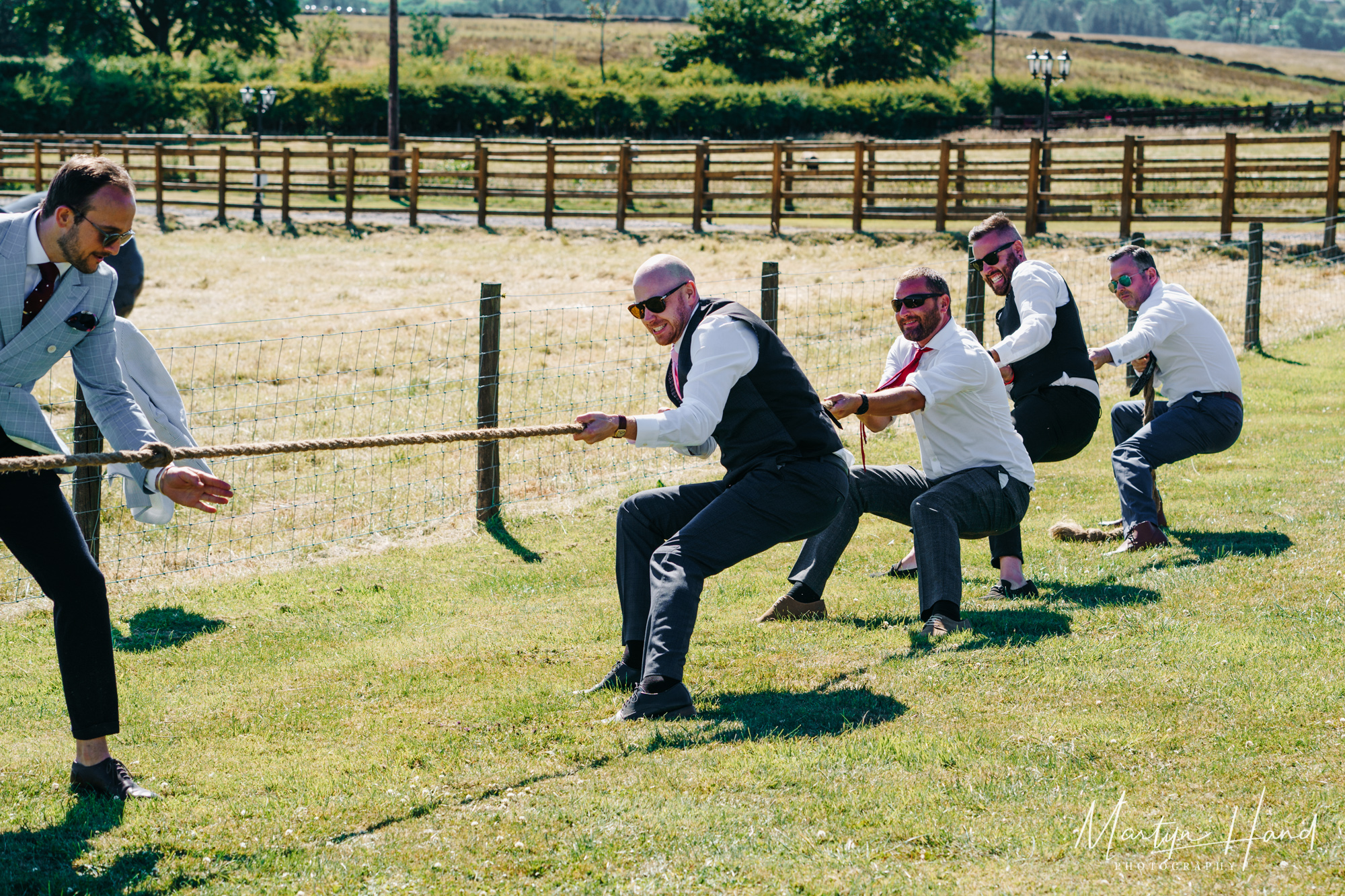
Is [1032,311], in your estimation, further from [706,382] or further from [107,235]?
[107,235]

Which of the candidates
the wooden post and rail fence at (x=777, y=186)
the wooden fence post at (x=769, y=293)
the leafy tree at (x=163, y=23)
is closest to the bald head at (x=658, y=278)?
the wooden fence post at (x=769, y=293)

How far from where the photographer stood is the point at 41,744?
4.70m

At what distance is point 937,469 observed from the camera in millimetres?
6062

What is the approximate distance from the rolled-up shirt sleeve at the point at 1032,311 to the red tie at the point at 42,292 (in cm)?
445

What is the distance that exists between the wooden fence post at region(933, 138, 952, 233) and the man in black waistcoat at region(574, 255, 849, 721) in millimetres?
20691

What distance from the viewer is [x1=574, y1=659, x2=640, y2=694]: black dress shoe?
16.5ft

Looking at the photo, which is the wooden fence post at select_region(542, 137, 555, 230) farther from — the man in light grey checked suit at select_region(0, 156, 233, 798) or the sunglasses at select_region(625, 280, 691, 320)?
the man in light grey checked suit at select_region(0, 156, 233, 798)

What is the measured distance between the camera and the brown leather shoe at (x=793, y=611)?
596 cm

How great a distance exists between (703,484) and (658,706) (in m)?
0.94

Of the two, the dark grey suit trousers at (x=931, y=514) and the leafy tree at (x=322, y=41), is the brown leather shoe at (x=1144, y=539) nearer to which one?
the dark grey suit trousers at (x=931, y=514)

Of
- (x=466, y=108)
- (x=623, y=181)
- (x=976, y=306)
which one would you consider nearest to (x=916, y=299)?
(x=976, y=306)

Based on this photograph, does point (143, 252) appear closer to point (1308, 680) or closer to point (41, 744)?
point (41, 744)

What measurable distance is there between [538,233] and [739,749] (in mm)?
23537

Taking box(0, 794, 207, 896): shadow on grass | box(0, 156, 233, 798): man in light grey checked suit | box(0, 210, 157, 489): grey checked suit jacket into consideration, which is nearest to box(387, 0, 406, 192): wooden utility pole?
box(0, 210, 157, 489): grey checked suit jacket
